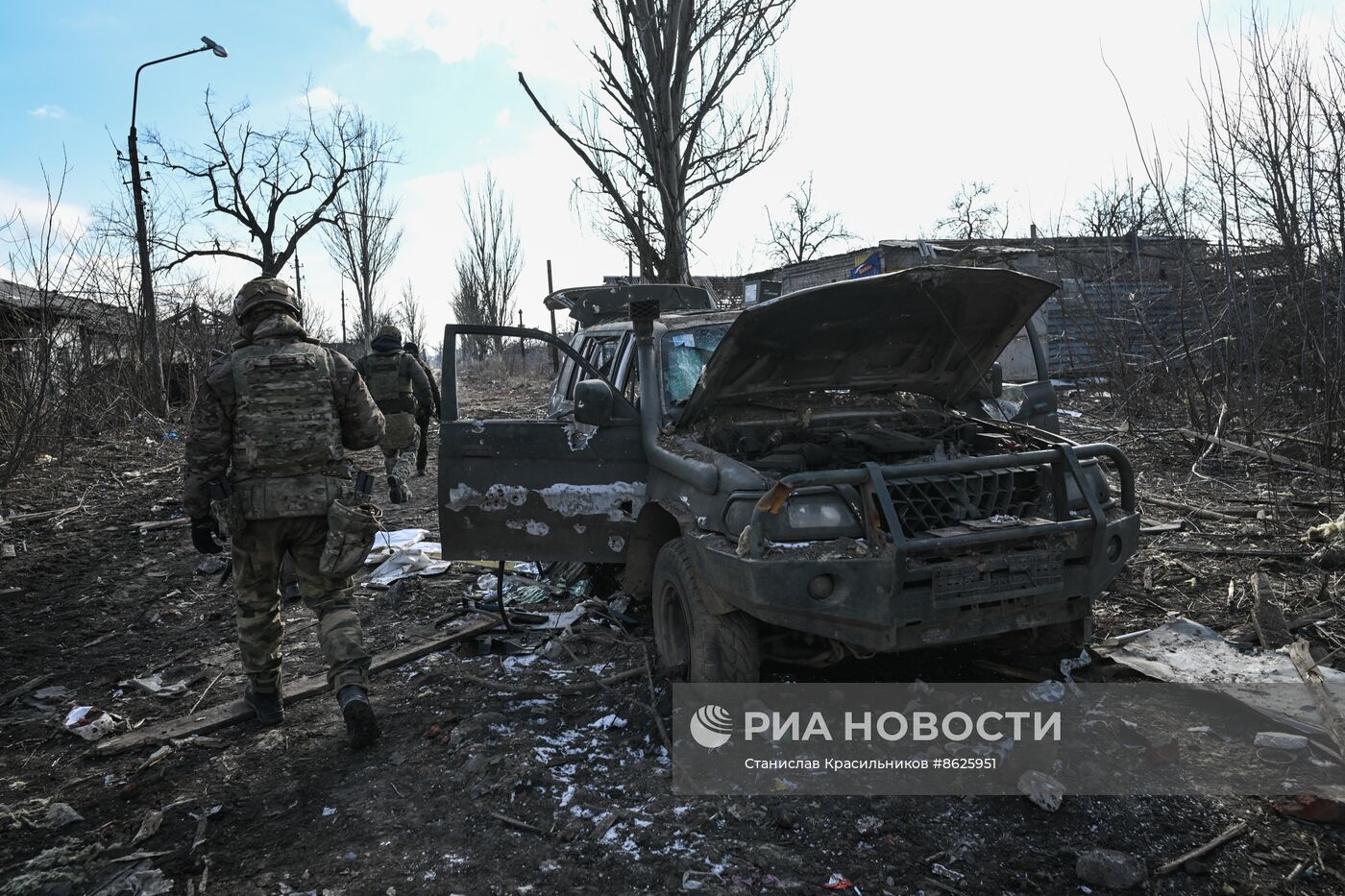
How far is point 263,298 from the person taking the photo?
11.7 ft

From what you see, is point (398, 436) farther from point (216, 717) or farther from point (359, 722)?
point (359, 722)

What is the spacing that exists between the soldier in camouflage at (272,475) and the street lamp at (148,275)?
35.8 feet

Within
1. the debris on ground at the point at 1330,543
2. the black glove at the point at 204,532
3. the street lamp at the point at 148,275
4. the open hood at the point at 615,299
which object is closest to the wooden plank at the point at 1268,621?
the debris on ground at the point at 1330,543

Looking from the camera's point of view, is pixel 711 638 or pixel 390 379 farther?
pixel 390 379

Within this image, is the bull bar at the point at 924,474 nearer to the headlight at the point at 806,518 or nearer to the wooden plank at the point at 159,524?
the headlight at the point at 806,518

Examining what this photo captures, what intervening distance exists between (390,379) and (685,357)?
153 inches

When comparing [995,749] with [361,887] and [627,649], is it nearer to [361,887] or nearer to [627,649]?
[627,649]

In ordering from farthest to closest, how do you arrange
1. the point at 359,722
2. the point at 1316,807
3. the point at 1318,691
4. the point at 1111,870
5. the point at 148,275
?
1. the point at 148,275
2. the point at 359,722
3. the point at 1318,691
4. the point at 1316,807
5. the point at 1111,870

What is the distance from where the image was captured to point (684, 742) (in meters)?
3.00

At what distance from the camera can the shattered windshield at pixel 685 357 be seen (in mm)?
3902

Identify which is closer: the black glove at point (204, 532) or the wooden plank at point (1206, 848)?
the wooden plank at point (1206, 848)

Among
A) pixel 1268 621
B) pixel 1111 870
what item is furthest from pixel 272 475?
pixel 1268 621

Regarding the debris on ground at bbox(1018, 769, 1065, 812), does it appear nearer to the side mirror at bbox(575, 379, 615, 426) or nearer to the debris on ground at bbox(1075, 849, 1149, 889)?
the debris on ground at bbox(1075, 849, 1149, 889)

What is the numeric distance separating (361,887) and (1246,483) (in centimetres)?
718
